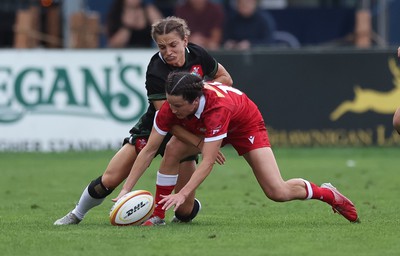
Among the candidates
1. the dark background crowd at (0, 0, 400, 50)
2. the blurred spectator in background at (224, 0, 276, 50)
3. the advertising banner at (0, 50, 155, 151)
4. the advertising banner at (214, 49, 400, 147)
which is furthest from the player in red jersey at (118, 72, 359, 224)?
the blurred spectator in background at (224, 0, 276, 50)

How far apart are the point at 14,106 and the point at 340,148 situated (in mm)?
5220

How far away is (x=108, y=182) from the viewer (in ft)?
30.6

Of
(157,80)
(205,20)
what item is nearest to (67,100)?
(205,20)

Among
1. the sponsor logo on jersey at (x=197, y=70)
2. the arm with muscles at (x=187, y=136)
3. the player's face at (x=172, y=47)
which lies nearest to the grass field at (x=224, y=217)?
the arm with muscles at (x=187, y=136)

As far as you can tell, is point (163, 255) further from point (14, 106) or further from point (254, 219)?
point (14, 106)

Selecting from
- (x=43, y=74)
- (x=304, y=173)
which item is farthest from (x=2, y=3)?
(x=304, y=173)

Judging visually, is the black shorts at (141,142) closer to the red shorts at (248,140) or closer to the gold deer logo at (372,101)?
the red shorts at (248,140)

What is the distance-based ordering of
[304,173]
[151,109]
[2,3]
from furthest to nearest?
[2,3] → [304,173] → [151,109]

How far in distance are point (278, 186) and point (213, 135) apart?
750mm

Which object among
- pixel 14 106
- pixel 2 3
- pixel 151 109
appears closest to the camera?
pixel 151 109

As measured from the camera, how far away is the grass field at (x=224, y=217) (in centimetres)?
782

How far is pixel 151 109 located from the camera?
952 cm

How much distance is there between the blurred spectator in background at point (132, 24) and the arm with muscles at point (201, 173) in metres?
11.0

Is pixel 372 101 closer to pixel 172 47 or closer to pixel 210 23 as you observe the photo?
pixel 210 23
